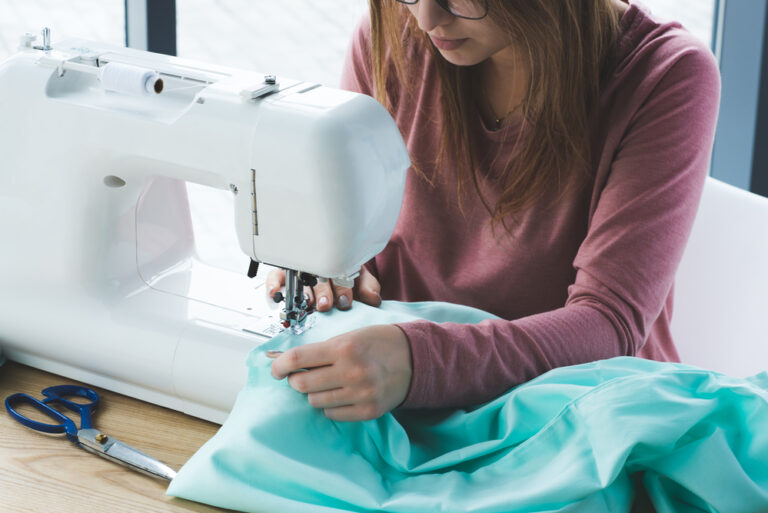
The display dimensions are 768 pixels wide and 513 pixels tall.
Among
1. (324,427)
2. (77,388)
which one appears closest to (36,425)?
(77,388)

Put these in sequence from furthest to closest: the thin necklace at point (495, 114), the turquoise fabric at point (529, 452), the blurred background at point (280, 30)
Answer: the blurred background at point (280, 30) → the thin necklace at point (495, 114) → the turquoise fabric at point (529, 452)

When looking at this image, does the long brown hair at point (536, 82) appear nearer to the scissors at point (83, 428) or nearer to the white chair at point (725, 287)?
the white chair at point (725, 287)

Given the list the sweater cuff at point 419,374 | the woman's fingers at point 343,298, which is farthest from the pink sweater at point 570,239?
the woman's fingers at point 343,298

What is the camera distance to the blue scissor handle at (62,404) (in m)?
1.04

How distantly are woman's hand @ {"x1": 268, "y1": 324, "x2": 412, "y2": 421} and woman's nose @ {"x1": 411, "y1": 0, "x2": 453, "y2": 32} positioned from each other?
1.36 ft

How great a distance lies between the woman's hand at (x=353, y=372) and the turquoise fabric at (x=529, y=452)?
0.06ft

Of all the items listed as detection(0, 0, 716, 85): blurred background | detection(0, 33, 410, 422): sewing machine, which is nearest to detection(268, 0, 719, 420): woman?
detection(0, 33, 410, 422): sewing machine

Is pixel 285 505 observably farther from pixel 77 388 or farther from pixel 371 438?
pixel 77 388

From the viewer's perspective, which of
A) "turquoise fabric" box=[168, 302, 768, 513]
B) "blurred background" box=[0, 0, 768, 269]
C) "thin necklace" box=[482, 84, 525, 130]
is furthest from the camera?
"blurred background" box=[0, 0, 768, 269]

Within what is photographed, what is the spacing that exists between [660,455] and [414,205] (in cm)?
74

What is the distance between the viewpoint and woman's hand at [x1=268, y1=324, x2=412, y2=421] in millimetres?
964

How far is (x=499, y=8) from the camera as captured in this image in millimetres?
1152

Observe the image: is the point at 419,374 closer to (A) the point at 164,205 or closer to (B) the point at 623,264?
(B) the point at 623,264

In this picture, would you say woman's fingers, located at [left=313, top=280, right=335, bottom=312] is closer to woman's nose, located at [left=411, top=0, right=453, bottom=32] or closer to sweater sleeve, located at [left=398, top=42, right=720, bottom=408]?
sweater sleeve, located at [left=398, top=42, right=720, bottom=408]
